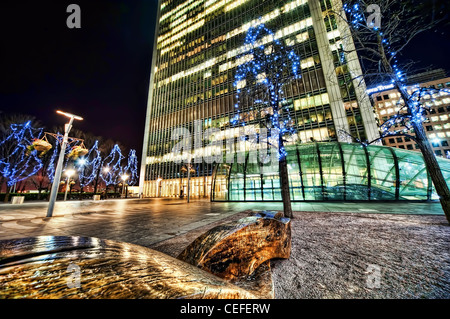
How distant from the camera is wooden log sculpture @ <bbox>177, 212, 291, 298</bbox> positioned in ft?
6.04

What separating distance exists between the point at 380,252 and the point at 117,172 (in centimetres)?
4339

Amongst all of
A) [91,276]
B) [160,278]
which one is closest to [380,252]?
[160,278]

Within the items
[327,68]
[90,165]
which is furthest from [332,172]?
[90,165]

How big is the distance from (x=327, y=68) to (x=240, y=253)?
31.4 meters

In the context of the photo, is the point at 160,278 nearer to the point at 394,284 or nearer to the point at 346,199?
the point at 394,284

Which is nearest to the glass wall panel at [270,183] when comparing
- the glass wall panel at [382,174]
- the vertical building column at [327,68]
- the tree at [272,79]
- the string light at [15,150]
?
the glass wall panel at [382,174]

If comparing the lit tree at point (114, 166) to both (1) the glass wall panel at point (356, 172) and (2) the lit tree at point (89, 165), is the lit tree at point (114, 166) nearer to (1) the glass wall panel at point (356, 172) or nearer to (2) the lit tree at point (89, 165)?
(2) the lit tree at point (89, 165)

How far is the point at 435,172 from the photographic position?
198 inches

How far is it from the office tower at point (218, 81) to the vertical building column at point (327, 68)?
125mm

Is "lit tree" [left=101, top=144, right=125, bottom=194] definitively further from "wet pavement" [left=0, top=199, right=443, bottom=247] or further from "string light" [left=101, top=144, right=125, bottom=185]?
"wet pavement" [left=0, top=199, right=443, bottom=247]

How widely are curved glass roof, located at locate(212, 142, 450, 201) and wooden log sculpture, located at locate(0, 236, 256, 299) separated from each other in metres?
15.4

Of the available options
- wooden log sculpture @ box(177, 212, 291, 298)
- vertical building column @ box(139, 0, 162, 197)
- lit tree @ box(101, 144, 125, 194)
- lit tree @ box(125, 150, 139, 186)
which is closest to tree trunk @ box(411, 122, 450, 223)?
wooden log sculpture @ box(177, 212, 291, 298)

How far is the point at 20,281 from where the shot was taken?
68 centimetres

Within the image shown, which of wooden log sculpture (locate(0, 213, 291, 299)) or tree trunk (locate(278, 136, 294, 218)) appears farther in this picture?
tree trunk (locate(278, 136, 294, 218))
